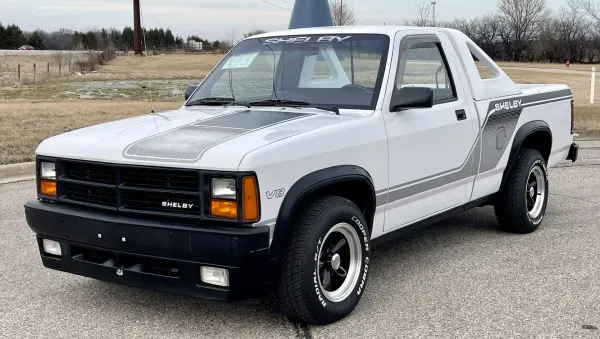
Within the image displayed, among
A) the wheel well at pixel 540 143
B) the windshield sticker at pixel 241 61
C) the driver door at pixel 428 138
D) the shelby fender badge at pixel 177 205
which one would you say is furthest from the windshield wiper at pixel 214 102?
the wheel well at pixel 540 143

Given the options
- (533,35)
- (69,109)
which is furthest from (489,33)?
(69,109)

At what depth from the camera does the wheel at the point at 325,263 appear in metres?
3.88

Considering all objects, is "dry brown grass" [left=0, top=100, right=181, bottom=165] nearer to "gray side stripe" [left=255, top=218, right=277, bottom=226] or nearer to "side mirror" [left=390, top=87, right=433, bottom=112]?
"side mirror" [left=390, top=87, right=433, bottom=112]

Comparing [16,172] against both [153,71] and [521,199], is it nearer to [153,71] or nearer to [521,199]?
[521,199]

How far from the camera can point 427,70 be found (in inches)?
211

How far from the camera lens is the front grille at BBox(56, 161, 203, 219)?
3.75 metres

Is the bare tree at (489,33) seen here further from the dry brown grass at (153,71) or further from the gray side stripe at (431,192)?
the gray side stripe at (431,192)

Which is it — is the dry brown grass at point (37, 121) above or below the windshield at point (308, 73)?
below

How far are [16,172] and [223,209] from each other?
267 inches

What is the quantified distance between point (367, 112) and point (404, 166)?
458 millimetres

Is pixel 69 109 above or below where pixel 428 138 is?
below

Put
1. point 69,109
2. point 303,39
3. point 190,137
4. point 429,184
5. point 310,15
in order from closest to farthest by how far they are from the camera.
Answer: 1. point 190,137
2. point 429,184
3. point 303,39
4. point 310,15
5. point 69,109

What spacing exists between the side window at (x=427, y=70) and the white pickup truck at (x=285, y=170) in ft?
0.05

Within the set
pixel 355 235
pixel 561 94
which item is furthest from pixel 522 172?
pixel 355 235
